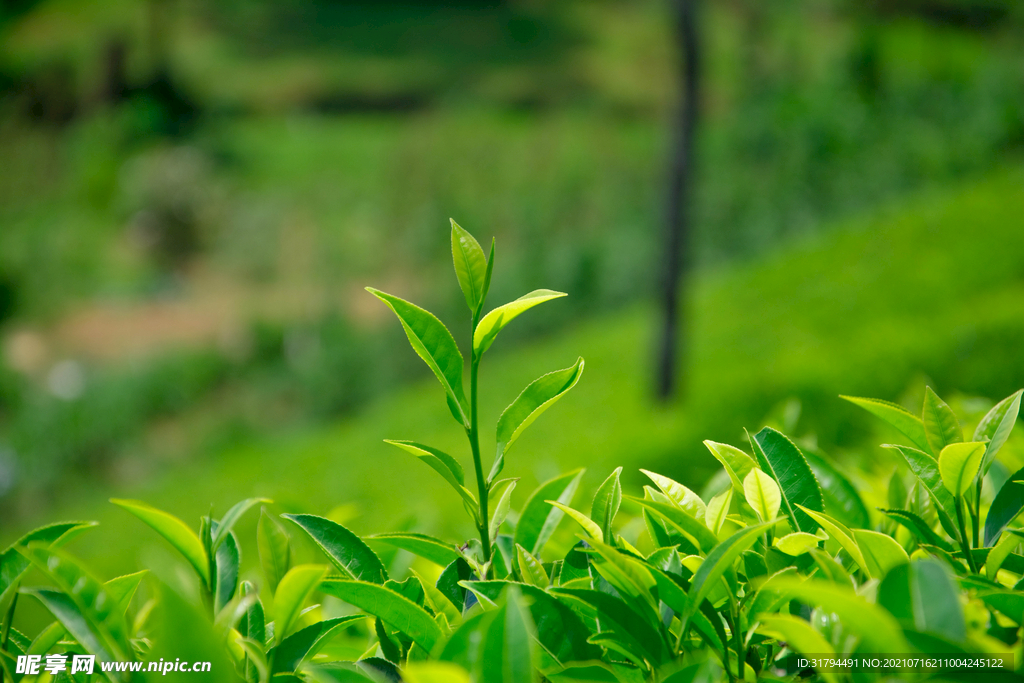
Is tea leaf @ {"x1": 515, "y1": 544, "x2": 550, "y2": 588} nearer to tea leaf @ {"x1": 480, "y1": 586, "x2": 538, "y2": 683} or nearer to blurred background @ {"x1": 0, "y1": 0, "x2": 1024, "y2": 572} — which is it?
tea leaf @ {"x1": 480, "y1": 586, "x2": 538, "y2": 683}

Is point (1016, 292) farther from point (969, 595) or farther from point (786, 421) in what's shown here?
point (969, 595)

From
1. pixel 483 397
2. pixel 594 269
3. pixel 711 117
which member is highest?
pixel 711 117

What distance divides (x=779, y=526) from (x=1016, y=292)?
298cm

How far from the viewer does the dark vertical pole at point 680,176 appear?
2.50m

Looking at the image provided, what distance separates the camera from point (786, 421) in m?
0.59

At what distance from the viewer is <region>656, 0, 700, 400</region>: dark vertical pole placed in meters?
2.50

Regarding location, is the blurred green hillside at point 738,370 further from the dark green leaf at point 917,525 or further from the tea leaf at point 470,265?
the tea leaf at point 470,265

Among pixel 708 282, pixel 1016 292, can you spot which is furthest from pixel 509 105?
pixel 1016 292

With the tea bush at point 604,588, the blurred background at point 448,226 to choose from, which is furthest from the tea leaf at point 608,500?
the blurred background at point 448,226

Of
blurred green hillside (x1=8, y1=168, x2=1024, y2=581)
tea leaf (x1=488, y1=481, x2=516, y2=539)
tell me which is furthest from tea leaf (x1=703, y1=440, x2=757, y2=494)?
blurred green hillside (x1=8, y1=168, x2=1024, y2=581)

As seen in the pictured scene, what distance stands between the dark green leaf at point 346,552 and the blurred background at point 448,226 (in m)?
1.86

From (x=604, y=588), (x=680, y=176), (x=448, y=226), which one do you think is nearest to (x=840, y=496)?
(x=604, y=588)

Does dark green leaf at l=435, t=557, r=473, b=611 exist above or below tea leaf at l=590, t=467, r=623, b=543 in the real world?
below

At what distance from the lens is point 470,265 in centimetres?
30
